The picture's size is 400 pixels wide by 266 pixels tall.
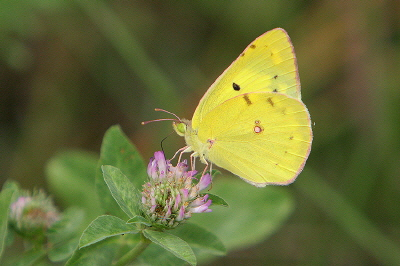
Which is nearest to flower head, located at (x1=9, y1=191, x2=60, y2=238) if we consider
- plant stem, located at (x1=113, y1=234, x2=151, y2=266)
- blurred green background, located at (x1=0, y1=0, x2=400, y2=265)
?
plant stem, located at (x1=113, y1=234, x2=151, y2=266)

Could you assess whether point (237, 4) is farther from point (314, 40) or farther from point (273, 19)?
point (314, 40)

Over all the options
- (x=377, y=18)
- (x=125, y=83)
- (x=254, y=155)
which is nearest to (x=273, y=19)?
(x=377, y=18)

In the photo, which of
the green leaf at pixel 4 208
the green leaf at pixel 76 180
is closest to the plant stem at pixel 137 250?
the green leaf at pixel 4 208

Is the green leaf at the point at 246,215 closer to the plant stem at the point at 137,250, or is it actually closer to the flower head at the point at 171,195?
the flower head at the point at 171,195

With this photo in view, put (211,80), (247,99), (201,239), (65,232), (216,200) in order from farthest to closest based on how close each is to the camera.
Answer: (211,80)
(247,99)
(65,232)
(201,239)
(216,200)

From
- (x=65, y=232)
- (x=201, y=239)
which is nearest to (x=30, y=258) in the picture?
(x=65, y=232)

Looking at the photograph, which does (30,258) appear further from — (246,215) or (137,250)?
(246,215)

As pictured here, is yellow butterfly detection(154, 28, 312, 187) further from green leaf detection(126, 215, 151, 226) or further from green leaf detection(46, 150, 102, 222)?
green leaf detection(46, 150, 102, 222)
